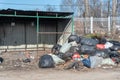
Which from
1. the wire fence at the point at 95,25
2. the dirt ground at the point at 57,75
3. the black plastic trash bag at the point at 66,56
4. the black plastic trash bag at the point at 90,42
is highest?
the wire fence at the point at 95,25

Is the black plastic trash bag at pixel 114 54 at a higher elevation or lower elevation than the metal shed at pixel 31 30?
lower

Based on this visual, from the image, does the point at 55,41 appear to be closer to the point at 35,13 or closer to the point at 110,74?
the point at 35,13

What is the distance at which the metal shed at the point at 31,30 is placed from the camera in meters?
23.9

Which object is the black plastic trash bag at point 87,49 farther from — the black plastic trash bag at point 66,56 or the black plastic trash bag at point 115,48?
the black plastic trash bag at point 115,48

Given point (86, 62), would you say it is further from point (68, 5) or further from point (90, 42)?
point (68, 5)

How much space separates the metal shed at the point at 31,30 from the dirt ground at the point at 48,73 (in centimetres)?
780

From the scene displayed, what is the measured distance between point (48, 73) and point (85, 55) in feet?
13.4

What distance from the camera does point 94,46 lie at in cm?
1842

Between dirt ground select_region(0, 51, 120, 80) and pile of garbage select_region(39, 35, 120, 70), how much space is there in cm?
49

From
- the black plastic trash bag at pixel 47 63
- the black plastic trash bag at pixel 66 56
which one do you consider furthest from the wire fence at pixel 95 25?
the black plastic trash bag at pixel 47 63

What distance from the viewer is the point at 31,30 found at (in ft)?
81.0

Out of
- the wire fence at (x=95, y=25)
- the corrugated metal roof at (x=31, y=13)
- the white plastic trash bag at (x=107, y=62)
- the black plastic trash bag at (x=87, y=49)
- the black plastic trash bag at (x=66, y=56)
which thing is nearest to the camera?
the white plastic trash bag at (x=107, y=62)

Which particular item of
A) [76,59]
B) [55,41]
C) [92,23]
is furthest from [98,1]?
[76,59]

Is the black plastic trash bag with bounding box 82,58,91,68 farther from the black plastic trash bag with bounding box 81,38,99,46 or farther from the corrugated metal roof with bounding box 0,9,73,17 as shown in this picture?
the corrugated metal roof with bounding box 0,9,73,17
